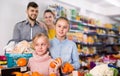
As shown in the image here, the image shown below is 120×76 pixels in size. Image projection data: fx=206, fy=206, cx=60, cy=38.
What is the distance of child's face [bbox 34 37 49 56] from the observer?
2049 mm

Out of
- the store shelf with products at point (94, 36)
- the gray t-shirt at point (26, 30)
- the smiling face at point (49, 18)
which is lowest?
the store shelf with products at point (94, 36)

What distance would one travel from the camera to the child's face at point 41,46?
2.05m

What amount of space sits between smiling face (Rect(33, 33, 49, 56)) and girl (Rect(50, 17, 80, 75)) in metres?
0.13

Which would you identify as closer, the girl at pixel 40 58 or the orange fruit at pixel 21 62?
the orange fruit at pixel 21 62

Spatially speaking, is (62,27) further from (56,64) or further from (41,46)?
(56,64)

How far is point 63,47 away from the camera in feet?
7.19

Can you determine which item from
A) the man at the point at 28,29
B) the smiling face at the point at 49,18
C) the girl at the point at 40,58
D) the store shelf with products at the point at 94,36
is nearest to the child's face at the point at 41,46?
the girl at the point at 40,58

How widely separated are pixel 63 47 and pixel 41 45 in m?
0.26

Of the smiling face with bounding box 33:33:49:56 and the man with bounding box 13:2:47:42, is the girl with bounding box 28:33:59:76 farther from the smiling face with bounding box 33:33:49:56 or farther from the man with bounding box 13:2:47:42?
the man with bounding box 13:2:47:42

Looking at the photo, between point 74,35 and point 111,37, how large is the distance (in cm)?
482

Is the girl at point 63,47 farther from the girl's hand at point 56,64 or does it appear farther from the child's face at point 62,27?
the girl's hand at point 56,64

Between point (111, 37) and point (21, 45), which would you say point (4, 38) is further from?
point (111, 37)

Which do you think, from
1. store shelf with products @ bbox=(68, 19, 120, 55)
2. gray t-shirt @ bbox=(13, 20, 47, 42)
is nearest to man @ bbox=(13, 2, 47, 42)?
gray t-shirt @ bbox=(13, 20, 47, 42)

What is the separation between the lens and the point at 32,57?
82.8 inches
